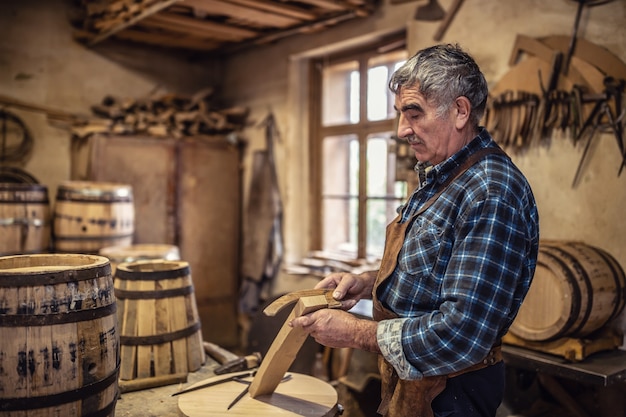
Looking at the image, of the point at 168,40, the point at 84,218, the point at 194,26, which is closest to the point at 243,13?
the point at 194,26

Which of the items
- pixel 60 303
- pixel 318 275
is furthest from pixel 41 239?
pixel 60 303

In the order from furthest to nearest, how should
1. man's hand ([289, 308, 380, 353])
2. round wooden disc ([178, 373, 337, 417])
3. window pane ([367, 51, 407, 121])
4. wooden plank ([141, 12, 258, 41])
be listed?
wooden plank ([141, 12, 258, 41]) < window pane ([367, 51, 407, 121]) < round wooden disc ([178, 373, 337, 417]) < man's hand ([289, 308, 380, 353])

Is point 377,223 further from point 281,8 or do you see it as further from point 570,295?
point 570,295

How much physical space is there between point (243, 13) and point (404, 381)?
3.65 m

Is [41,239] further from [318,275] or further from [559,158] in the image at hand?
[559,158]

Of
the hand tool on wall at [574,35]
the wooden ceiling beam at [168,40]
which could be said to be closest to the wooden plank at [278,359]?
the hand tool on wall at [574,35]

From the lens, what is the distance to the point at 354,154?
502 centimetres

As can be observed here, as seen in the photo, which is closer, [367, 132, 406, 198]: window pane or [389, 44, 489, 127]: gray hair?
[389, 44, 489, 127]: gray hair

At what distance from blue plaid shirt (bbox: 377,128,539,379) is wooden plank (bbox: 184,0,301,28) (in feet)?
10.3

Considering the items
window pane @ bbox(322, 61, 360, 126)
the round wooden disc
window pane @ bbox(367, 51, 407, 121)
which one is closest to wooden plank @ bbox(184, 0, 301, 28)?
window pane @ bbox(322, 61, 360, 126)

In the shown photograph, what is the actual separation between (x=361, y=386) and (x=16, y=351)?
2.32 metres

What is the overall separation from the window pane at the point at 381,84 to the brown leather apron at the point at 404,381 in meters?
2.91

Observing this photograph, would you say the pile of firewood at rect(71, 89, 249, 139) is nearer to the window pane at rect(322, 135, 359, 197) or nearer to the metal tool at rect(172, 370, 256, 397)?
the window pane at rect(322, 135, 359, 197)

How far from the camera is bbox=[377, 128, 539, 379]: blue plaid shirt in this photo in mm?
1467
